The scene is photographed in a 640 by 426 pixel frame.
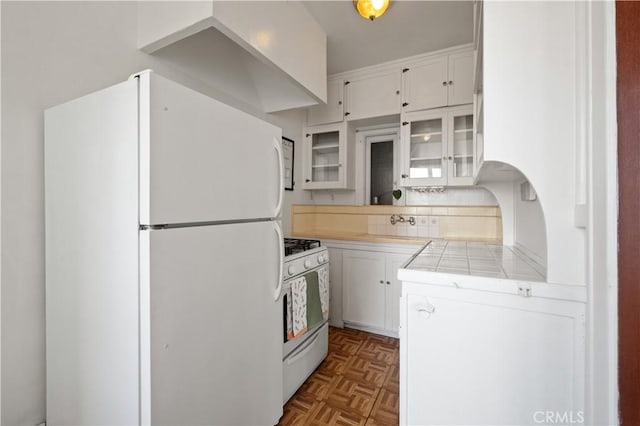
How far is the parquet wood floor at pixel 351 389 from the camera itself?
1.49 meters

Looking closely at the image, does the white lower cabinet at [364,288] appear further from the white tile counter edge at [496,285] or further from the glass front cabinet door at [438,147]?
the white tile counter edge at [496,285]

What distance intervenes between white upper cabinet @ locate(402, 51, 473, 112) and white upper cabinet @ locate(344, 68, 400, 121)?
98 mm

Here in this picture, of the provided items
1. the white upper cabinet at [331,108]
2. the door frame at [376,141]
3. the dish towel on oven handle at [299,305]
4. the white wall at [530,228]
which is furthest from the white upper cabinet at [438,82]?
the dish towel on oven handle at [299,305]

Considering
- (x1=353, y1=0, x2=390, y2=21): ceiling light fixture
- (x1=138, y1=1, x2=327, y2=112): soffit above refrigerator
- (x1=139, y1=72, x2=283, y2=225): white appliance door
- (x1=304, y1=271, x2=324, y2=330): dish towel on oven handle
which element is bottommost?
(x1=304, y1=271, x2=324, y2=330): dish towel on oven handle

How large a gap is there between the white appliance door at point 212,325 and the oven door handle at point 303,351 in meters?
0.21

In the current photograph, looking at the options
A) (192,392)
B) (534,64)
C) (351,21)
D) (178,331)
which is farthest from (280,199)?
(351,21)

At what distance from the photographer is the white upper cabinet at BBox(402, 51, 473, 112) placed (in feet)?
7.61

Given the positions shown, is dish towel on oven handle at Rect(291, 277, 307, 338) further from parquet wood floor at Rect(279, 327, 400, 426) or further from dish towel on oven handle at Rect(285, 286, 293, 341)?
parquet wood floor at Rect(279, 327, 400, 426)

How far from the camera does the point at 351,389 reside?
173 centimetres

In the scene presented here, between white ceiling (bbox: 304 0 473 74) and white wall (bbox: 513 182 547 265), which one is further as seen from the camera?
white ceiling (bbox: 304 0 473 74)

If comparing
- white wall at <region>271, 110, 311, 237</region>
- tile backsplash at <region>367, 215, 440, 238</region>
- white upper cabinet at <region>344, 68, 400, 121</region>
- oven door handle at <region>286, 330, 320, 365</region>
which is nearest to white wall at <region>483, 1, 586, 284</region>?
oven door handle at <region>286, 330, 320, 365</region>

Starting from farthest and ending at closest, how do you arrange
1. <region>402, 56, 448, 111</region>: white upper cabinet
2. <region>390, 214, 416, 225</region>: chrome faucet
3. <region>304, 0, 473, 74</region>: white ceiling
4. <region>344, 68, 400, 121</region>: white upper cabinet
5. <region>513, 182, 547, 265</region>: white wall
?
<region>390, 214, 416, 225</region>: chrome faucet → <region>344, 68, 400, 121</region>: white upper cabinet → <region>402, 56, 448, 111</region>: white upper cabinet → <region>304, 0, 473, 74</region>: white ceiling → <region>513, 182, 547, 265</region>: white wall

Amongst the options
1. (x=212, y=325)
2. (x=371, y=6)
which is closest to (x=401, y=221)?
(x=371, y=6)

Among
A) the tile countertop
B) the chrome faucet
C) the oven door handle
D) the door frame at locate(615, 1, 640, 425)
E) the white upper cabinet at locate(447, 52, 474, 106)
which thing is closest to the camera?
the door frame at locate(615, 1, 640, 425)
